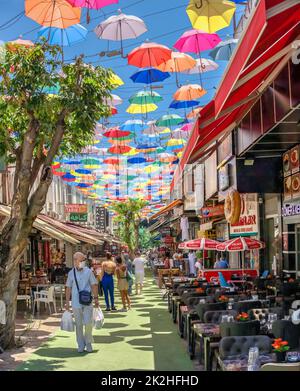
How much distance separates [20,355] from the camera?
9.91 meters

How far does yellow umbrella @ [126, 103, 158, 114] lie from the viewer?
19289 millimetres

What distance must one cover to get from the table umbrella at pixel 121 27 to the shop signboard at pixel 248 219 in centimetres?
735

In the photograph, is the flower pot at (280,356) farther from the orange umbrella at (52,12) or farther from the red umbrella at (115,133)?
the red umbrella at (115,133)

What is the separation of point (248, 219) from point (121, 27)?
338 inches

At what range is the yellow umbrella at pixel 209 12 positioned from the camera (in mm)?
11125

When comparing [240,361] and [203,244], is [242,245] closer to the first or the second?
[203,244]

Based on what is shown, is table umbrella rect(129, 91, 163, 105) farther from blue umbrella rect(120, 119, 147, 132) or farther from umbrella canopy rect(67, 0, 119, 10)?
umbrella canopy rect(67, 0, 119, 10)

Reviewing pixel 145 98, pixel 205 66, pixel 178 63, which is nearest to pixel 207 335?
pixel 178 63

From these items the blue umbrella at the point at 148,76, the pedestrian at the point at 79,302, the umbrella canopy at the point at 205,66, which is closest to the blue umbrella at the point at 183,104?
the umbrella canopy at the point at 205,66
